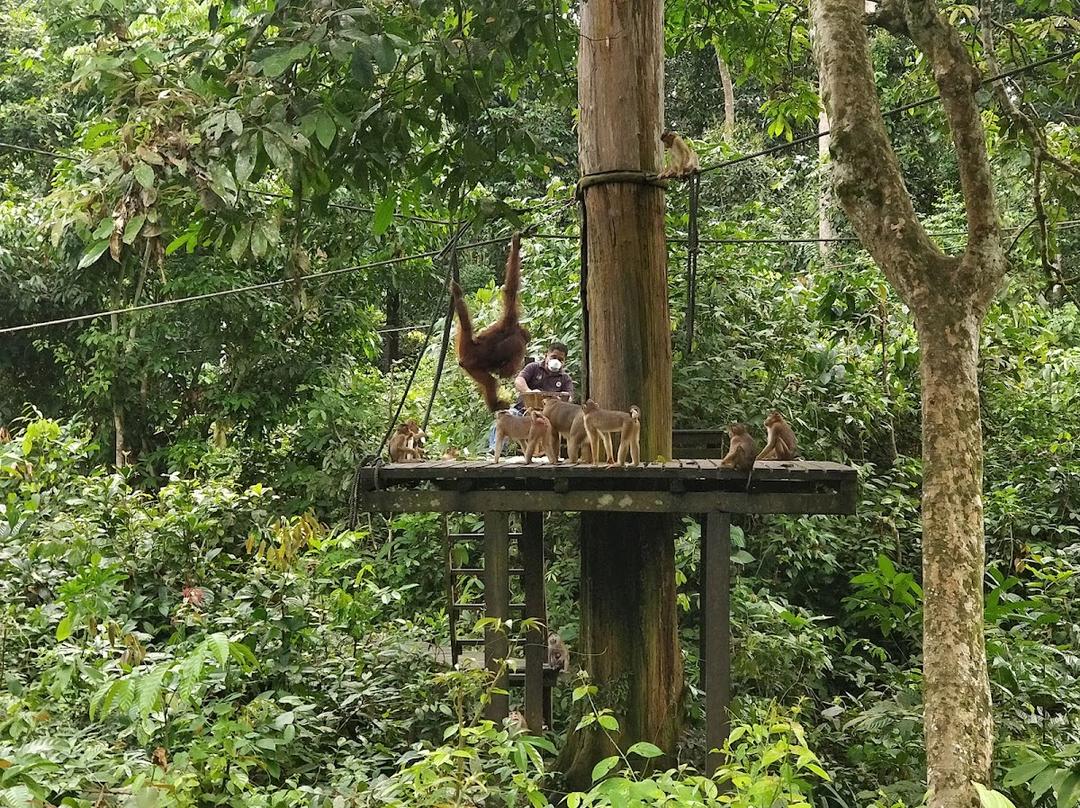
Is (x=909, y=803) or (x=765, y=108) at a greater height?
(x=765, y=108)

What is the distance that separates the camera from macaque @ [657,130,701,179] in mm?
4008

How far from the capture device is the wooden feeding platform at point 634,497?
356cm

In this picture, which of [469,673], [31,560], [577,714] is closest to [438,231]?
[31,560]

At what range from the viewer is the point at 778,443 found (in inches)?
157

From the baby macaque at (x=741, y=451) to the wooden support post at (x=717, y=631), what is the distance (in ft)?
0.86

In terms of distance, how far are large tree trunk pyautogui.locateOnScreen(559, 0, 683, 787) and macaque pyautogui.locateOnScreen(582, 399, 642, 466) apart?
0.44m

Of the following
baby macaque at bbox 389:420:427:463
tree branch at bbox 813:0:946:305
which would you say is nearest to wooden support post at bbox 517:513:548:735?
baby macaque at bbox 389:420:427:463

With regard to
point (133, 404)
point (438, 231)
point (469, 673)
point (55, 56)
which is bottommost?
point (469, 673)

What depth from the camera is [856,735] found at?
4.91 m

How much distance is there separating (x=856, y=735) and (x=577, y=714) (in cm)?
158

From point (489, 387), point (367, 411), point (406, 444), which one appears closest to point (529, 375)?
point (489, 387)

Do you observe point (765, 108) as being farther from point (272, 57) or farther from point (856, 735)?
point (272, 57)

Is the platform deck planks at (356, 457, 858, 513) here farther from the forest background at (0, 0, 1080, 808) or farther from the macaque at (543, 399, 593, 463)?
the forest background at (0, 0, 1080, 808)

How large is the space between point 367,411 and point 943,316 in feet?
21.4
